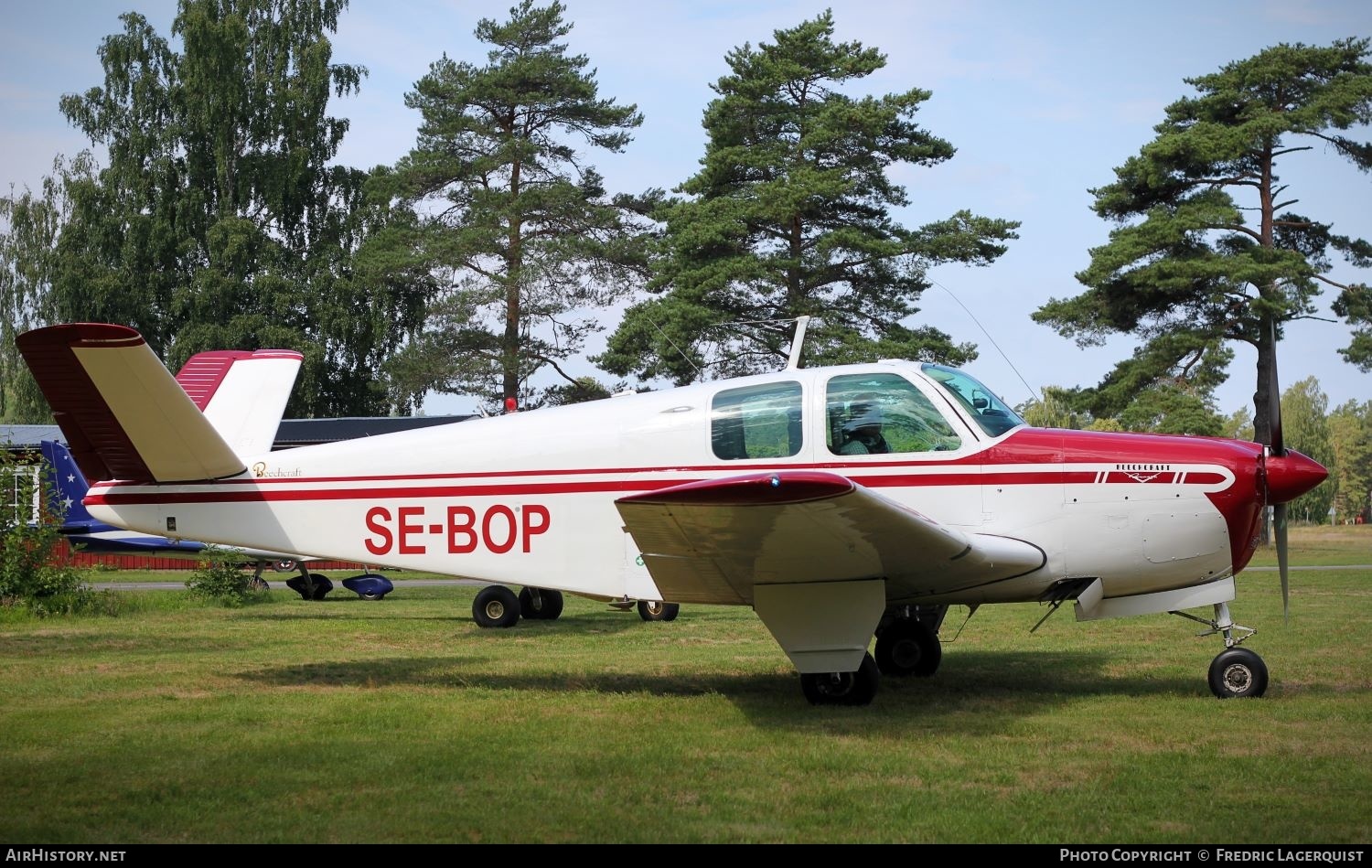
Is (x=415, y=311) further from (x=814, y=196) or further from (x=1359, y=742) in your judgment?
(x=1359, y=742)

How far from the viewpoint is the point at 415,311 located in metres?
43.8

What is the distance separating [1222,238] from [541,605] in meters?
28.8

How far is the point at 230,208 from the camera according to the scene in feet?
145

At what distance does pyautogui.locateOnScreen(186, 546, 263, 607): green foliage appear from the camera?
17.7 m

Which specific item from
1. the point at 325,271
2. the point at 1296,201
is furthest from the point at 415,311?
the point at 1296,201

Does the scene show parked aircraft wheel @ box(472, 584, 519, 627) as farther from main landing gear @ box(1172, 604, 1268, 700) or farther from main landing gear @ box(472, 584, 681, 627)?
main landing gear @ box(1172, 604, 1268, 700)

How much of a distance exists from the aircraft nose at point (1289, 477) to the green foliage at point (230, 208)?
37.6 metres

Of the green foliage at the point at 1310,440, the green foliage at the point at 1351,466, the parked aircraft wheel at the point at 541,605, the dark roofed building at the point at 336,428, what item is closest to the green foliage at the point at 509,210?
the dark roofed building at the point at 336,428

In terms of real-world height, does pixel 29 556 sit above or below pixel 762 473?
below

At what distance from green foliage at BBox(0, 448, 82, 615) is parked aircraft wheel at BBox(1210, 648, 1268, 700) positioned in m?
13.2

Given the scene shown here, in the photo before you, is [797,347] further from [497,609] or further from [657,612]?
[657,612]

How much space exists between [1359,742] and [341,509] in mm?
6901

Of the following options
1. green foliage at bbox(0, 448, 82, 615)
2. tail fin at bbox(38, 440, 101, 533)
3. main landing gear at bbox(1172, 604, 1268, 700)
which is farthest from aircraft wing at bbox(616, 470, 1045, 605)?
tail fin at bbox(38, 440, 101, 533)

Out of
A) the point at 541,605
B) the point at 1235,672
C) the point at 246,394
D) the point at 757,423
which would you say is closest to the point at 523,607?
the point at 541,605
